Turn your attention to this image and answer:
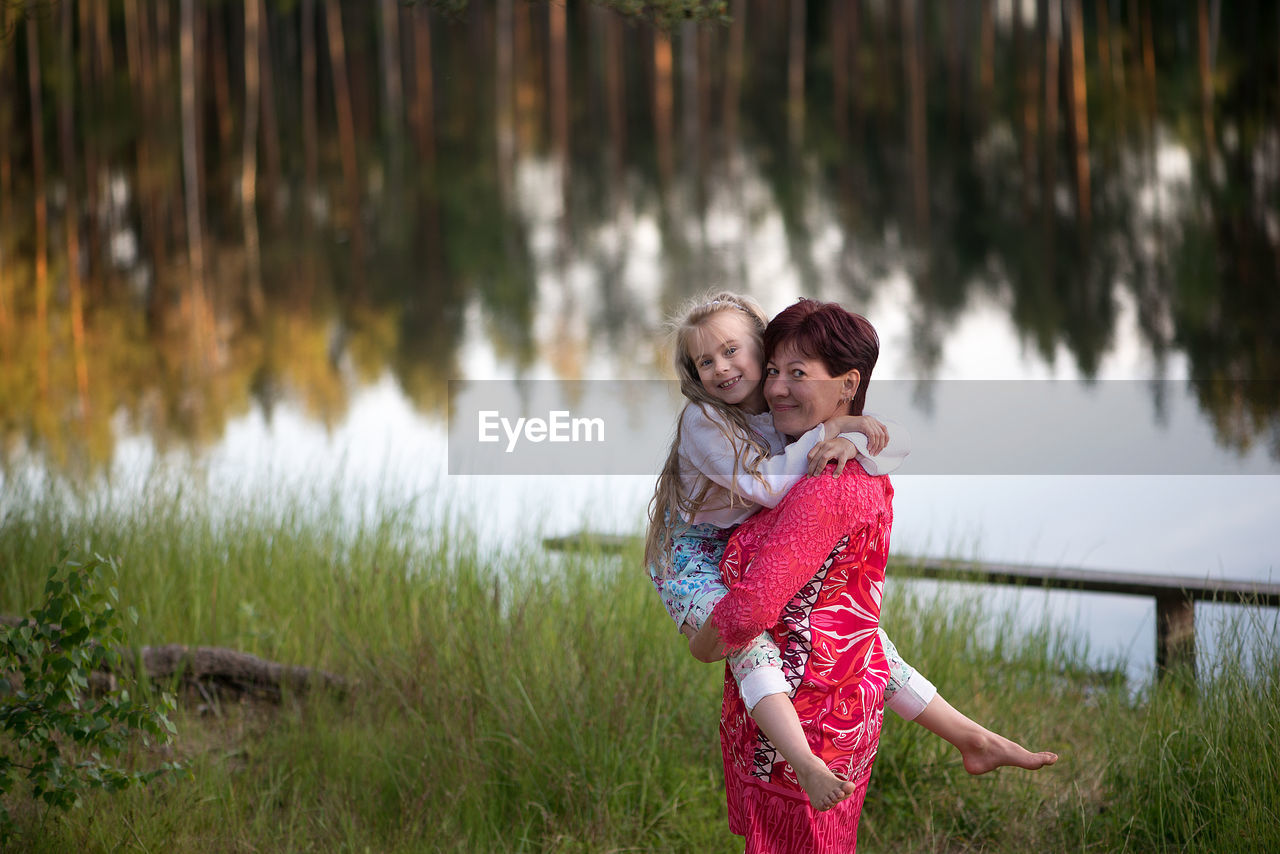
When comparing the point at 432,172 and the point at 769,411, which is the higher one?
the point at 432,172

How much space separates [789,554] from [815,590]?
5.3 inches

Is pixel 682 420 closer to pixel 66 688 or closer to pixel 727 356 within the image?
pixel 727 356

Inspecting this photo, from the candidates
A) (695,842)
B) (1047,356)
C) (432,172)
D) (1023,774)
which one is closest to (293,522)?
(695,842)

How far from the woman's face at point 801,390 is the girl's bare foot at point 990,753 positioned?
0.59 meters

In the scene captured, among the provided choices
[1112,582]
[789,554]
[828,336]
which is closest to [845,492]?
[789,554]

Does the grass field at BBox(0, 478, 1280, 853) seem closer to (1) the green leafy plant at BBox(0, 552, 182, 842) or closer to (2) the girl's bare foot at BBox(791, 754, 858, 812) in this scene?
(1) the green leafy plant at BBox(0, 552, 182, 842)

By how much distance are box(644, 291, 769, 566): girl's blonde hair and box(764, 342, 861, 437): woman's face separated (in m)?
0.05

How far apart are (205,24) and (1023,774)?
13101mm

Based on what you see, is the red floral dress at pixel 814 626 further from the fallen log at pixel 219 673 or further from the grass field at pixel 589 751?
the fallen log at pixel 219 673

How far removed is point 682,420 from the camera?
1730mm

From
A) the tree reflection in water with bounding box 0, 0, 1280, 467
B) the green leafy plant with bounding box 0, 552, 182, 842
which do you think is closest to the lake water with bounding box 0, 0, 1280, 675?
the tree reflection in water with bounding box 0, 0, 1280, 467

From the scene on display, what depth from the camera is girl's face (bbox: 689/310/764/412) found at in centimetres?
170

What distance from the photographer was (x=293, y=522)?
4789 mm

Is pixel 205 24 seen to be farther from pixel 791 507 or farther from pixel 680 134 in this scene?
pixel 791 507
